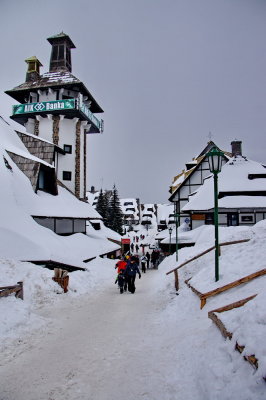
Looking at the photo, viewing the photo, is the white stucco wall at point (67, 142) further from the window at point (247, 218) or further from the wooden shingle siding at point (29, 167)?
the window at point (247, 218)

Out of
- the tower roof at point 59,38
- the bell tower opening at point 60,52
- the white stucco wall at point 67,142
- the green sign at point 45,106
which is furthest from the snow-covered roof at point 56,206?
the tower roof at point 59,38

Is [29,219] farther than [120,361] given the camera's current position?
Yes

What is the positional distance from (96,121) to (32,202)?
65.6 ft

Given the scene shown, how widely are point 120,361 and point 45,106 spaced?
102 ft

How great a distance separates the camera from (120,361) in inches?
215

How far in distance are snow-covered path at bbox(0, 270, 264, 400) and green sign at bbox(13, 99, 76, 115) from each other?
26.8m

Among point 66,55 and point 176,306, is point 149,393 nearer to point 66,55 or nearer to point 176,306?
point 176,306

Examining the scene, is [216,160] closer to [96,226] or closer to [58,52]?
[96,226]

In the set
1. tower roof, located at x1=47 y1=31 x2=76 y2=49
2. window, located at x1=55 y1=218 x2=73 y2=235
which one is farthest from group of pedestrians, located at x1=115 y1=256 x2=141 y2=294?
tower roof, located at x1=47 y1=31 x2=76 y2=49

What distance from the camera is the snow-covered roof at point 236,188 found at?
24578 millimetres

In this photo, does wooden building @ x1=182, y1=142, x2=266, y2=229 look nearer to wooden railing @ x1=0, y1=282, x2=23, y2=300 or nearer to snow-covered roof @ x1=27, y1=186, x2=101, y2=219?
snow-covered roof @ x1=27, y1=186, x2=101, y2=219

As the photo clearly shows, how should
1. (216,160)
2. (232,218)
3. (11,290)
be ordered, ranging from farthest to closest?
1. (232,218)
2. (11,290)
3. (216,160)

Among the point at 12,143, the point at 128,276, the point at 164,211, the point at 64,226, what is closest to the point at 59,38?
the point at 12,143

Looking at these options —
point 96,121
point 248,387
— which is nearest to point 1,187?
point 248,387
